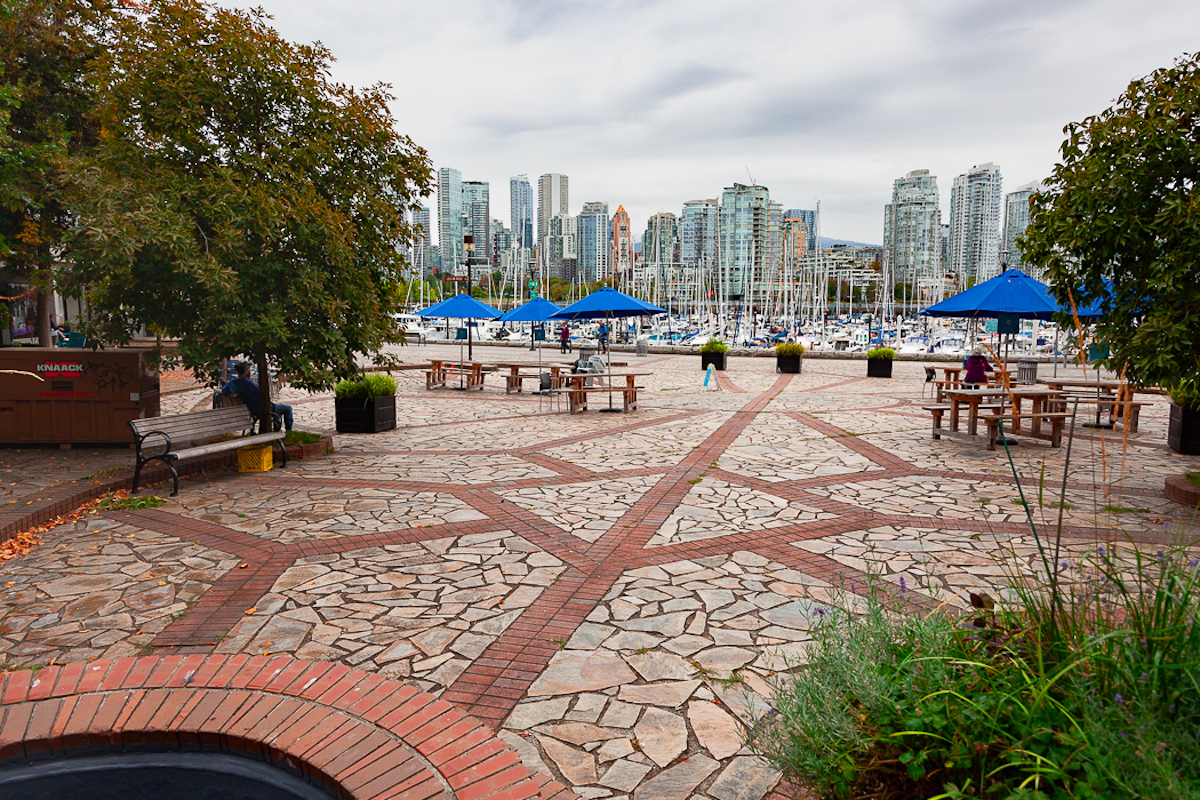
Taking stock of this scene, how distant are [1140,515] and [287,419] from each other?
1054cm

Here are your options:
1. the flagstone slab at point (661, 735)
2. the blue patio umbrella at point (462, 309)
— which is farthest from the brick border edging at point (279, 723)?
the blue patio umbrella at point (462, 309)

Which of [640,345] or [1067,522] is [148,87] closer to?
[1067,522]

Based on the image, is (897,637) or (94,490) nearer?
(897,637)

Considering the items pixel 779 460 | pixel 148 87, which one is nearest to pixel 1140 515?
pixel 779 460

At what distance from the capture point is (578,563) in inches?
228

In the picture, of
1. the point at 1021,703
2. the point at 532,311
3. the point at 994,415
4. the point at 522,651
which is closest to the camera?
the point at 1021,703

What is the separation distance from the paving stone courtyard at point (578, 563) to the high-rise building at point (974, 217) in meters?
112

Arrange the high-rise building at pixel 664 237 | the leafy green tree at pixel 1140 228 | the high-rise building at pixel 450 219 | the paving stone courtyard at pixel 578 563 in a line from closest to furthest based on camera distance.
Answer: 1. the paving stone courtyard at pixel 578 563
2. the leafy green tree at pixel 1140 228
3. the high-rise building at pixel 450 219
4. the high-rise building at pixel 664 237

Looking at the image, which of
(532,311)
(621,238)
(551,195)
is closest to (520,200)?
(551,195)

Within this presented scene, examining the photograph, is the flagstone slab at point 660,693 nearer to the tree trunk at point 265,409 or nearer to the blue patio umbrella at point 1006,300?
the tree trunk at point 265,409

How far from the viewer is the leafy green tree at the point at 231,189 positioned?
8.29 meters

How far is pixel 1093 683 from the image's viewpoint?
254 centimetres

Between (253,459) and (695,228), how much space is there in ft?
416

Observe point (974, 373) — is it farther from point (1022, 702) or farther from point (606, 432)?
point (1022, 702)
